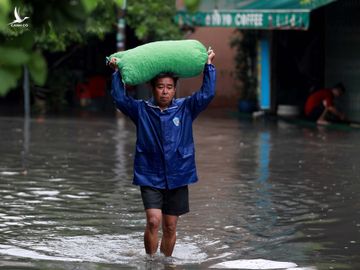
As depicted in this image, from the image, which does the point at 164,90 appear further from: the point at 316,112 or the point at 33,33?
the point at 316,112

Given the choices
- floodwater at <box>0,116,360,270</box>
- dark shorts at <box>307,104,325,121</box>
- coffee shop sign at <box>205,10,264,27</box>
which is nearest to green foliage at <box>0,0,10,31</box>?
floodwater at <box>0,116,360,270</box>

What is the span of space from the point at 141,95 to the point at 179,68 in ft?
65.4

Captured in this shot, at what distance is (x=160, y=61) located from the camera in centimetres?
677

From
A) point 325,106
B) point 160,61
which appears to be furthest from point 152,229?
point 325,106

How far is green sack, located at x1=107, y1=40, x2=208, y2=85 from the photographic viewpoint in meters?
6.77

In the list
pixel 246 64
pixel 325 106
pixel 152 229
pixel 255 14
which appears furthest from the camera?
pixel 246 64

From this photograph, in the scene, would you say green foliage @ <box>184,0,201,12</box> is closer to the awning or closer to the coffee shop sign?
the awning

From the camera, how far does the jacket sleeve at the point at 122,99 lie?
6941 mm

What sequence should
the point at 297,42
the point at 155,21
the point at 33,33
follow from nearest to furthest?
1. the point at 33,33
2. the point at 155,21
3. the point at 297,42

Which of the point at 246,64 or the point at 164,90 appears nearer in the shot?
the point at 164,90

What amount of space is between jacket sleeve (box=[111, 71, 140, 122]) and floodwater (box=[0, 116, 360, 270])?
1.11 meters

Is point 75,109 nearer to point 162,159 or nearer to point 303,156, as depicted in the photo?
point 303,156

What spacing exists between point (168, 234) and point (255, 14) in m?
14.8

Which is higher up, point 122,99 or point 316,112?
point 122,99
